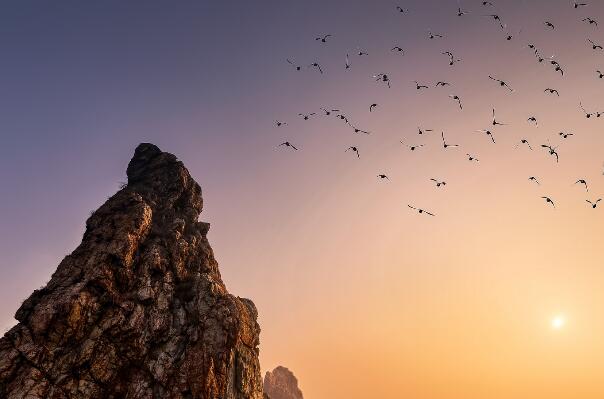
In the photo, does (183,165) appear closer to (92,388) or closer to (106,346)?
(106,346)

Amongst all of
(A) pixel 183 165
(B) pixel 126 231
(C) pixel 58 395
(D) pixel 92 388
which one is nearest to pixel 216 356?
(D) pixel 92 388

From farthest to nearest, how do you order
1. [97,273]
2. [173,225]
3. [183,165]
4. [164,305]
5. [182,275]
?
[183,165] → [173,225] → [182,275] → [164,305] → [97,273]

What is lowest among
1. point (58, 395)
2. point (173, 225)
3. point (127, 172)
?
point (58, 395)

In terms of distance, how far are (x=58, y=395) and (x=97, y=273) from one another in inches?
486

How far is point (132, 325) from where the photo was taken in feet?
138

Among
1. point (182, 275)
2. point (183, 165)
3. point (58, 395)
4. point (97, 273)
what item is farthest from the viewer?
point (183, 165)

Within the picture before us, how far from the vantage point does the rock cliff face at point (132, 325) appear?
36625 millimetres

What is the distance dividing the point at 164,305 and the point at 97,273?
27.6 feet

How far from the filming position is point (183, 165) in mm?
65375

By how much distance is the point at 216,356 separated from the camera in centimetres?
4353

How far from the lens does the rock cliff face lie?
1442 inches

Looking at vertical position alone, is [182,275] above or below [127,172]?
below

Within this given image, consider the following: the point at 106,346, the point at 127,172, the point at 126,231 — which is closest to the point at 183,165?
the point at 127,172

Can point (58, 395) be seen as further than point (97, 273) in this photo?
No
